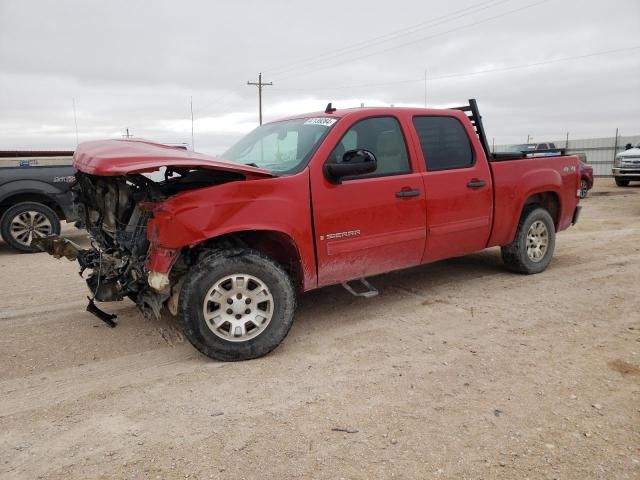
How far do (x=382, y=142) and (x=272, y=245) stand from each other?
139cm

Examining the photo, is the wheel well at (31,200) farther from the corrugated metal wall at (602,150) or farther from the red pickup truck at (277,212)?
the corrugated metal wall at (602,150)

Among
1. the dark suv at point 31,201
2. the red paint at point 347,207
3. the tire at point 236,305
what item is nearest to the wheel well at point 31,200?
the dark suv at point 31,201

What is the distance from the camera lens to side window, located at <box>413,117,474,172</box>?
4.67 meters

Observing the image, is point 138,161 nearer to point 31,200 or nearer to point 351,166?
point 351,166

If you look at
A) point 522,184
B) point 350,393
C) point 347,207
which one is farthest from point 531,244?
point 350,393

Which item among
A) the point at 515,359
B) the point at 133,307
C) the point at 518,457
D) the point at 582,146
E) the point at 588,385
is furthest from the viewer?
the point at 582,146

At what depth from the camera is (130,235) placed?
3.81 metres

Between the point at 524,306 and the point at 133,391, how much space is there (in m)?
3.44

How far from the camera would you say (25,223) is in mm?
8422

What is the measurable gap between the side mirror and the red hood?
0.50m

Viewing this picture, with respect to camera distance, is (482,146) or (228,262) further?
(482,146)

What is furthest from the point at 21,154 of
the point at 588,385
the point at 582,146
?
the point at 582,146

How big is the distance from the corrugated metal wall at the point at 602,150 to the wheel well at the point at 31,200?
1043 inches

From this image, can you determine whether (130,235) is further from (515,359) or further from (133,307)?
(515,359)
